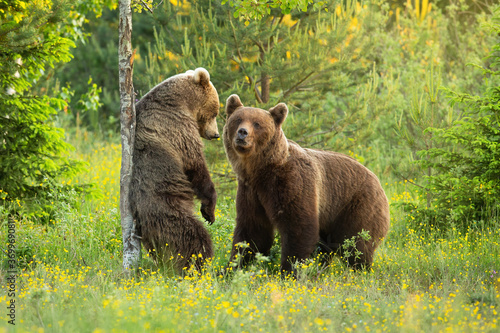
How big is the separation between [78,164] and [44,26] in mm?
1775

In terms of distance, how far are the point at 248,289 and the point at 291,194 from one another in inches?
41.5

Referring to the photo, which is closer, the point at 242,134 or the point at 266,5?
the point at 242,134

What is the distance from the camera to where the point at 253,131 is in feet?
16.9

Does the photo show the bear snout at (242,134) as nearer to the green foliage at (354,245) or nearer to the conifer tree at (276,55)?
the green foliage at (354,245)

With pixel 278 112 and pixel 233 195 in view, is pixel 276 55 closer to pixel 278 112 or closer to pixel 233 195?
pixel 233 195

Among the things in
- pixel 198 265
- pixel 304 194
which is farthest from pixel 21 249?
pixel 304 194

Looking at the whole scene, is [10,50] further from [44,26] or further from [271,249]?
[271,249]

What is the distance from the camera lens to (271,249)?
613 cm

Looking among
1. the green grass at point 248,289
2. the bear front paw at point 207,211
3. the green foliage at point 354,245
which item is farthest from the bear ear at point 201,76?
the green foliage at point 354,245

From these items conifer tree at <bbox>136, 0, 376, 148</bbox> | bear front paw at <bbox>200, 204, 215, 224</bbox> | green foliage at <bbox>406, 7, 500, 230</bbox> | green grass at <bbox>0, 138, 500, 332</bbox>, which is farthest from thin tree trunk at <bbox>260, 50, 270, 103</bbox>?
bear front paw at <bbox>200, 204, 215, 224</bbox>

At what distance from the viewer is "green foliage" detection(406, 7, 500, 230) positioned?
646 centimetres

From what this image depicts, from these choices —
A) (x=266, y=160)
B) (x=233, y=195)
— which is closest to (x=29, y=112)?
(x=266, y=160)

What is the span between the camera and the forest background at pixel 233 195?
12.2 ft

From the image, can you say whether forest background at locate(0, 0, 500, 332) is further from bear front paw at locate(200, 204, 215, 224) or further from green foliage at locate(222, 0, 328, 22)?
bear front paw at locate(200, 204, 215, 224)
